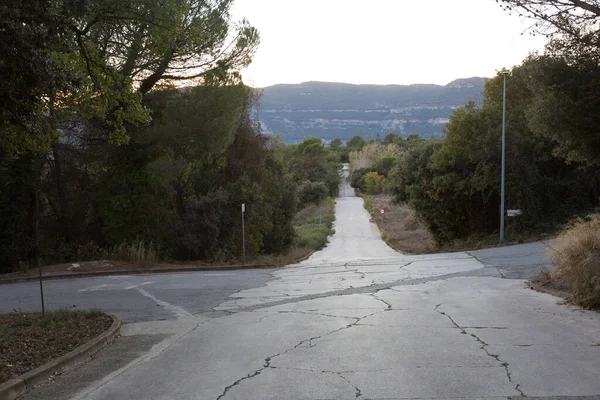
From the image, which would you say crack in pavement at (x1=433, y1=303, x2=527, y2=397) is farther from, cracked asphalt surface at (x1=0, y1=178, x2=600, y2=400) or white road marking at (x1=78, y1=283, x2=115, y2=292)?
white road marking at (x1=78, y1=283, x2=115, y2=292)

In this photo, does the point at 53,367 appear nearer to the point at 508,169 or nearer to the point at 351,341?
the point at 351,341

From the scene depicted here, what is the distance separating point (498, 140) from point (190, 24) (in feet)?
70.3

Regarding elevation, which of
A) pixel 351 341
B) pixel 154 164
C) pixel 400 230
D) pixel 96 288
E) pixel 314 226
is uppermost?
pixel 154 164

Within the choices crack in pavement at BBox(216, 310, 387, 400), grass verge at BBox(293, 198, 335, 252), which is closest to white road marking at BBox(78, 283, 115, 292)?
crack in pavement at BBox(216, 310, 387, 400)

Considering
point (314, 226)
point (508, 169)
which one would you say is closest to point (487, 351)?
point (508, 169)

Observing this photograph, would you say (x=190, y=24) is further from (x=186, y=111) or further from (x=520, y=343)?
(x=520, y=343)

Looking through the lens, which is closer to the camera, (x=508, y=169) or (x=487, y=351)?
(x=487, y=351)

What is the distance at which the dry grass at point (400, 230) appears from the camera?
4869 cm

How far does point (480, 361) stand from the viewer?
7703 millimetres

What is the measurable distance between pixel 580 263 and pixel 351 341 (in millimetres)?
5783

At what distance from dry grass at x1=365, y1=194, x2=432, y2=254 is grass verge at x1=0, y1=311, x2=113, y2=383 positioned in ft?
102

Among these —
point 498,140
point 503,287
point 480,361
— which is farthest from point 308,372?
point 498,140

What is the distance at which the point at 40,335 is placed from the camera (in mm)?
9586

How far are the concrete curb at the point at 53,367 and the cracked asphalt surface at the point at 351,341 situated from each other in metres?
0.25
